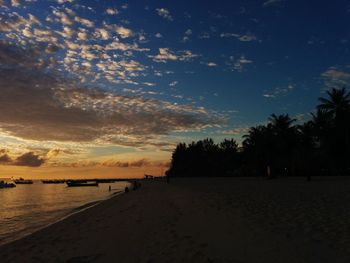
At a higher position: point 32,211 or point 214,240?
point 214,240

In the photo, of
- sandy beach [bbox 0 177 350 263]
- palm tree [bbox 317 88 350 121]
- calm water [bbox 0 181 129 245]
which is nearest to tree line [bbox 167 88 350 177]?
palm tree [bbox 317 88 350 121]

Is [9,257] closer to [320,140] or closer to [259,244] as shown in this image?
[259,244]

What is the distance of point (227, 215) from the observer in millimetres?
16172

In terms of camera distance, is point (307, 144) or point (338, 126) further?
point (307, 144)

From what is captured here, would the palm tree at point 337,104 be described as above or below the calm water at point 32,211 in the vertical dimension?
above

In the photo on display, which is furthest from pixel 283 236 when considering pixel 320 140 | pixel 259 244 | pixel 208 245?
pixel 320 140

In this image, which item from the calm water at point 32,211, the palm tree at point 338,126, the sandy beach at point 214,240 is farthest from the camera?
the palm tree at point 338,126

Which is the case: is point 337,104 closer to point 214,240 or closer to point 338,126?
point 338,126

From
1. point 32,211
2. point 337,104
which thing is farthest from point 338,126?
point 32,211

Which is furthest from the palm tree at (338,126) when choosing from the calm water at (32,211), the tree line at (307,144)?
the calm water at (32,211)

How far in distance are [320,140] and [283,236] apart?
52.4 meters

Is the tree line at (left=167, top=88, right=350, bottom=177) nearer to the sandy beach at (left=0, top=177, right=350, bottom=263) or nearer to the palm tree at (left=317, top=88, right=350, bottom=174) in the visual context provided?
the palm tree at (left=317, top=88, right=350, bottom=174)

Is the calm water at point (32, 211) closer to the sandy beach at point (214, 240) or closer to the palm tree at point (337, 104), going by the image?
the sandy beach at point (214, 240)

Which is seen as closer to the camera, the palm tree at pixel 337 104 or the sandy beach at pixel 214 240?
the sandy beach at pixel 214 240
